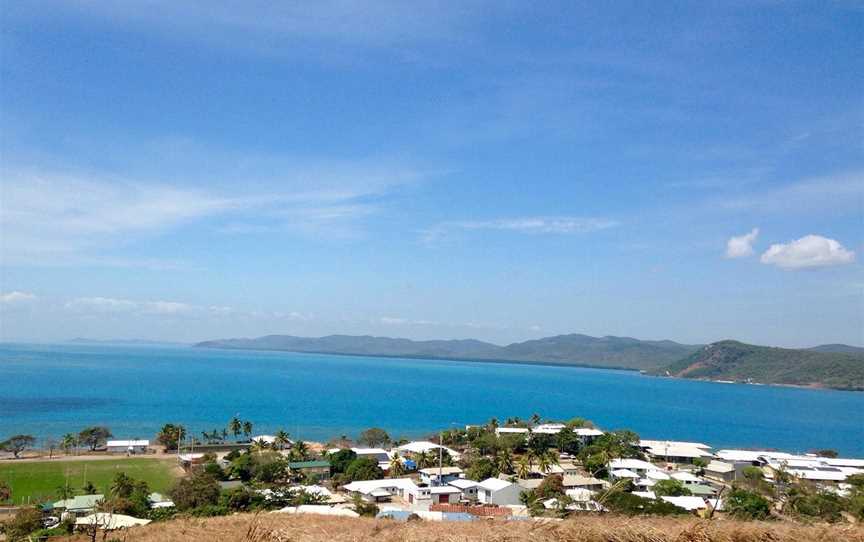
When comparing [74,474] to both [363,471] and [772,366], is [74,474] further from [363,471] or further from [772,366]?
[772,366]

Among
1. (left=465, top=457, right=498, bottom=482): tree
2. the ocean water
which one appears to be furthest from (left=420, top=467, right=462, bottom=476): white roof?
the ocean water

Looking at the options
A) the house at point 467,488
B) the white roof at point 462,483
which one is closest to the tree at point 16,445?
the white roof at point 462,483

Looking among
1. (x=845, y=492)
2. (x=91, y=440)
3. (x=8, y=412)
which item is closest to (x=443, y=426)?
(x=91, y=440)

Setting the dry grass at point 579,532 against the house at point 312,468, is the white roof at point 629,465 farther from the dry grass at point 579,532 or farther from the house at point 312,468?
the dry grass at point 579,532

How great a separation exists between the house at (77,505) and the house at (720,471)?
2436 centimetres

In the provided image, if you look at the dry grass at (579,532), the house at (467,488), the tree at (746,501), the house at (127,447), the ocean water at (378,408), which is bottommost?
the ocean water at (378,408)

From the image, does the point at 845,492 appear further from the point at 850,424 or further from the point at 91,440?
the point at 850,424

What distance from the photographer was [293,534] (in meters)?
3.83

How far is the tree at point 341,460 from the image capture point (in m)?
24.8

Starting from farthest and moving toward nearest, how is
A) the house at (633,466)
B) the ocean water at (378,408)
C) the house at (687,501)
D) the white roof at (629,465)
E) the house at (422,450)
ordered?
the ocean water at (378,408) → the house at (422,450) → the white roof at (629,465) → the house at (633,466) → the house at (687,501)

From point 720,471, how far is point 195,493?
2227 centimetres

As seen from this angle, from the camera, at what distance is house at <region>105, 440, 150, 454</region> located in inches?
1206

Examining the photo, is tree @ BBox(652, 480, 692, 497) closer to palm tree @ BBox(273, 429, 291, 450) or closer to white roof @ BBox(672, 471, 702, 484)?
white roof @ BBox(672, 471, 702, 484)

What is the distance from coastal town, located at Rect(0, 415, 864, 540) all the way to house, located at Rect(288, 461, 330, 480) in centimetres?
7
